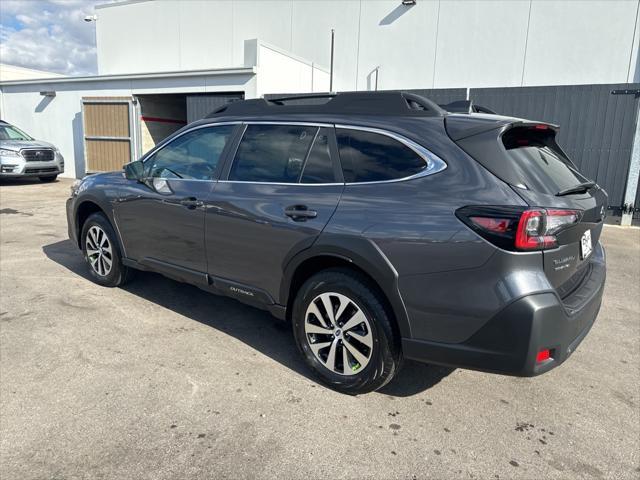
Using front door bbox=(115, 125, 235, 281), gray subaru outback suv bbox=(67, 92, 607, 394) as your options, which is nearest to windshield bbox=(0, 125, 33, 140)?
front door bbox=(115, 125, 235, 281)

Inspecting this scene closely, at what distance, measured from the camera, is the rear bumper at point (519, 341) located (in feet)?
7.61

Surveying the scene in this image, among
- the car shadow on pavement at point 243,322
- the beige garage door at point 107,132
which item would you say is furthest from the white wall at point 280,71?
the car shadow on pavement at point 243,322

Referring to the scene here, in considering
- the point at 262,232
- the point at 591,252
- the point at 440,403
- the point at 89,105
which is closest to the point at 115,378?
the point at 262,232

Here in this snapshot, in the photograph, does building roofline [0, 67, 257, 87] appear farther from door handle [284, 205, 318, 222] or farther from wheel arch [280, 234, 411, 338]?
wheel arch [280, 234, 411, 338]

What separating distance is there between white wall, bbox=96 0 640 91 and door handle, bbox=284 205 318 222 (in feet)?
38.0

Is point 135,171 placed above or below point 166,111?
below

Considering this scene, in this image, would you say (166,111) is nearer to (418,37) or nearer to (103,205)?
(418,37)

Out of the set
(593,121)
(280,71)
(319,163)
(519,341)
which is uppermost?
(280,71)

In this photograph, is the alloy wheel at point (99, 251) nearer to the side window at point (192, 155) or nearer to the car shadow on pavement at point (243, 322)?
the car shadow on pavement at point (243, 322)

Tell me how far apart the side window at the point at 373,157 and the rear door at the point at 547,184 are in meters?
0.34

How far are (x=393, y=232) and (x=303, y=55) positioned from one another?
14269 millimetres

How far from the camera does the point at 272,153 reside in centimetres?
341

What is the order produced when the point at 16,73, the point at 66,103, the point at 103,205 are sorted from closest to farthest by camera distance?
1. the point at 103,205
2. the point at 66,103
3. the point at 16,73

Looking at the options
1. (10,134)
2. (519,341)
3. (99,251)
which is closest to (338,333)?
(519,341)
